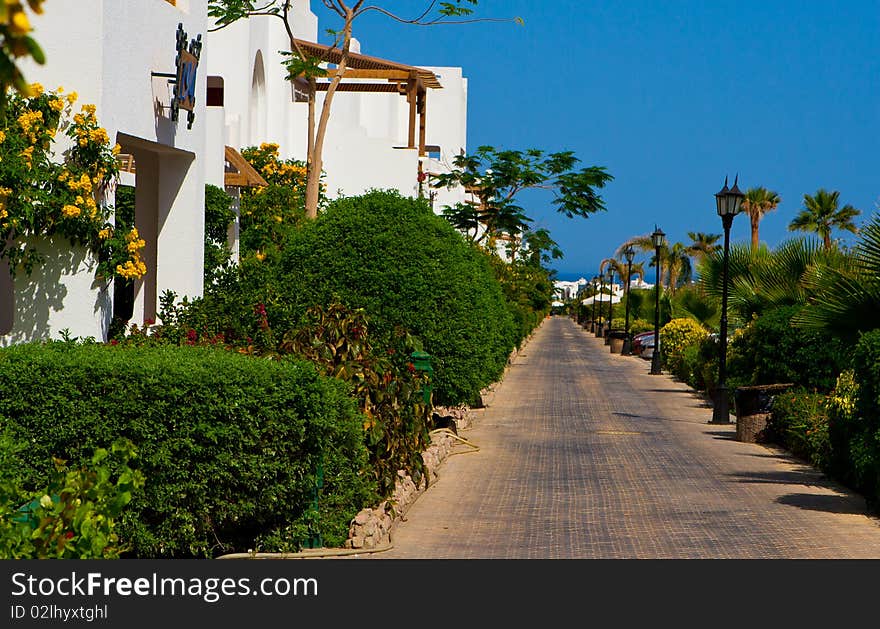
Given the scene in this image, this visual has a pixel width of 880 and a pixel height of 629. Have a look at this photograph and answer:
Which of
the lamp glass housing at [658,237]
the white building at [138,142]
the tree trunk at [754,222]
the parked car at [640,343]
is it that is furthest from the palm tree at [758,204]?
the white building at [138,142]

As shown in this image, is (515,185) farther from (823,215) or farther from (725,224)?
(823,215)

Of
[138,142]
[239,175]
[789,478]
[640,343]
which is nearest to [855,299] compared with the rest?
[789,478]

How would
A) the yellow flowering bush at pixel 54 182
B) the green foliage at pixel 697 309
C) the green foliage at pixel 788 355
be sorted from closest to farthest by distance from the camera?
the yellow flowering bush at pixel 54 182 < the green foliage at pixel 788 355 < the green foliage at pixel 697 309

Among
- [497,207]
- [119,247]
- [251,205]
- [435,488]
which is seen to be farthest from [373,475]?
[497,207]

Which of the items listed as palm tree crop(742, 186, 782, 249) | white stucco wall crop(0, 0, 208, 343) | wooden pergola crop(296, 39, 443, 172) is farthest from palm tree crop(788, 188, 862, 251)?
white stucco wall crop(0, 0, 208, 343)

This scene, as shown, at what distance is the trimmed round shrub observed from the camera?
549 inches

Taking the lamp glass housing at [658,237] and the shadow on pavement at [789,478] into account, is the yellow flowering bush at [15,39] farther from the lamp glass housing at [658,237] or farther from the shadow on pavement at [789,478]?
the lamp glass housing at [658,237]

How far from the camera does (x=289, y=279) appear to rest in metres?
14.0

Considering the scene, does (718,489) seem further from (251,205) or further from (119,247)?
(251,205)

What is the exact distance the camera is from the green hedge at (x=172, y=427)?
301 inches

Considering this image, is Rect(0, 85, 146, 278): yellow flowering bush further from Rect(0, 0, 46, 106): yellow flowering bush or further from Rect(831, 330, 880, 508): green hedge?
Rect(0, 0, 46, 106): yellow flowering bush

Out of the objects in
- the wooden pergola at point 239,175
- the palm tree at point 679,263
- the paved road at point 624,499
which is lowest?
the paved road at point 624,499
